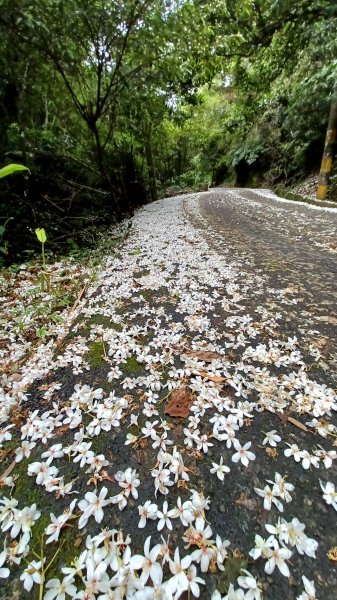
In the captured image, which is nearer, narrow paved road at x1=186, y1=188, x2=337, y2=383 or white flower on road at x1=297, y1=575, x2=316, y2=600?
white flower on road at x1=297, y1=575, x2=316, y2=600

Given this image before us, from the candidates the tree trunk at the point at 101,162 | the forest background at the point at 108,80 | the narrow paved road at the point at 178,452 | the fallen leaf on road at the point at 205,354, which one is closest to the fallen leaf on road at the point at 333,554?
the narrow paved road at the point at 178,452

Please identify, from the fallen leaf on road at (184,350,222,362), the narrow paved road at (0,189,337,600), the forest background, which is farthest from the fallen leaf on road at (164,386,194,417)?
the forest background

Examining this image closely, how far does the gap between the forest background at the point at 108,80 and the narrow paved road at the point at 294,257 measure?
265cm

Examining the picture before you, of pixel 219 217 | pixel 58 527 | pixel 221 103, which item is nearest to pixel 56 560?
pixel 58 527

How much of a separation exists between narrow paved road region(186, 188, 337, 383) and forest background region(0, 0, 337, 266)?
265 cm

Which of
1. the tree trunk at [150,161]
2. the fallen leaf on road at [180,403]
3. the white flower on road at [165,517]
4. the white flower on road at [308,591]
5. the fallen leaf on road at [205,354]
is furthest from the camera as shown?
the tree trunk at [150,161]

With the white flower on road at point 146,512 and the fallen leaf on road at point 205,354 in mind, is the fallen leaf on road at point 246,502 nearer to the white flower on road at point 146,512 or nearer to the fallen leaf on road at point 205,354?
the white flower on road at point 146,512

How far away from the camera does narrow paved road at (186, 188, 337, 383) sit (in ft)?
6.54

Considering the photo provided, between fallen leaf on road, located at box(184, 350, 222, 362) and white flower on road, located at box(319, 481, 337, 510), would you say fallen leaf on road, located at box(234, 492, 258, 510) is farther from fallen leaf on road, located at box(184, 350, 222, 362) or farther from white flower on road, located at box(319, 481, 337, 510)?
fallen leaf on road, located at box(184, 350, 222, 362)

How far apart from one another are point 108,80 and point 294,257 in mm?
5440

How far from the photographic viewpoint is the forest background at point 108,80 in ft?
13.8

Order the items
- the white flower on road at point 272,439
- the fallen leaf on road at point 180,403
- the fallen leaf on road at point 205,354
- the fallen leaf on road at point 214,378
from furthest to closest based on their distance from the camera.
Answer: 1. the fallen leaf on road at point 205,354
2. the fallen leaf on road at point 214,378
3. the fallen leaf on road at point 180,403
4. the white flower on road at point 272,439

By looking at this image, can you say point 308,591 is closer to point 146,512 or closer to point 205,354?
point 146,512

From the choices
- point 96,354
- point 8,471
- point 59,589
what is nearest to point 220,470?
point 59,589
